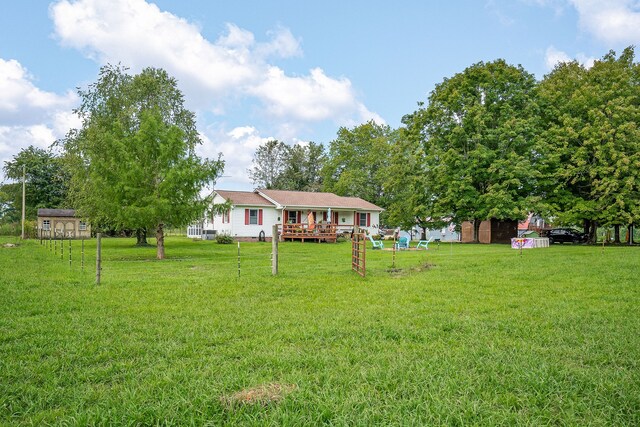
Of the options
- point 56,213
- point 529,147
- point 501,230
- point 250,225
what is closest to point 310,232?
point 250,225

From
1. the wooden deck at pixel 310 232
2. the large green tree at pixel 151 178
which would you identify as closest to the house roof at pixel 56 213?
the wooden deck at pixel 310 232

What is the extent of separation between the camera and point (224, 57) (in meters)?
17.6

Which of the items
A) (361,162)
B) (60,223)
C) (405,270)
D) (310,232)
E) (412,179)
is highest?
(361,162)

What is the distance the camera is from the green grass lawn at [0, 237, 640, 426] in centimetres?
302

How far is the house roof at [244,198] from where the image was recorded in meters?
31.4

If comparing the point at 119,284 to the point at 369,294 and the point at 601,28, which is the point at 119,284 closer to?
the point at 369,294

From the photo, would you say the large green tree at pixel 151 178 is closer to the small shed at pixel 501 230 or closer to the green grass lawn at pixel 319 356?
the green grass lawn at pixel 319 356

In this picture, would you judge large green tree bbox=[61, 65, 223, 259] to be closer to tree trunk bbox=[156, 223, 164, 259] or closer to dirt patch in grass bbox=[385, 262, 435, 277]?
tree trunk bbox=[156, 223, 164, 259]

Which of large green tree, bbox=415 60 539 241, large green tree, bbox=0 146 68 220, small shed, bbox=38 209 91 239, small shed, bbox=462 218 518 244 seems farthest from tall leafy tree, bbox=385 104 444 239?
large green tree, bbox=0 146 68 220

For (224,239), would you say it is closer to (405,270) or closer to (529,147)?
(405,270)

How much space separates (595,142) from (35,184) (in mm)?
55860

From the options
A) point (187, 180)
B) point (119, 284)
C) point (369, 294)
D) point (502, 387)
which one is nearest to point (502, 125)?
point (187, 180)

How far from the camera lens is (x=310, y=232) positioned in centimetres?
2992

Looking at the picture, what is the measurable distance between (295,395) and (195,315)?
3405 millimetres
